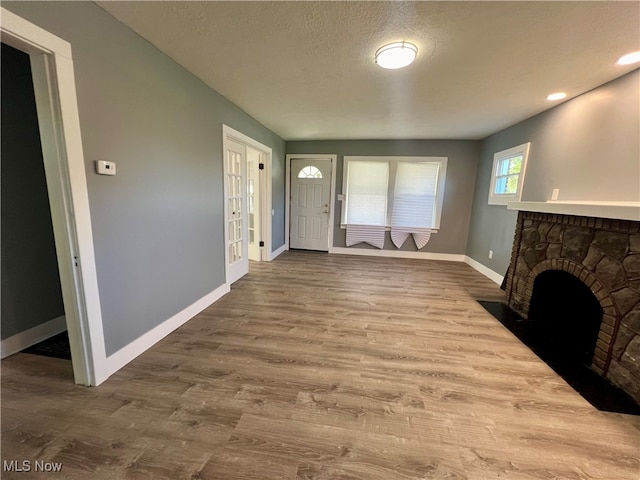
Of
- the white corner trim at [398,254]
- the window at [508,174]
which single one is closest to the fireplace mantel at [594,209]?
the window at [508,174]

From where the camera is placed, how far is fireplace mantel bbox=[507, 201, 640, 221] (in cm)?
164

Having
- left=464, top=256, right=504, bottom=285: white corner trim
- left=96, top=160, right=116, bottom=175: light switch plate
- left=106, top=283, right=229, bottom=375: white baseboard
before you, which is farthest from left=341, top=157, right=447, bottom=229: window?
left=96, top=160, right=116, bottom=175: light switch plate

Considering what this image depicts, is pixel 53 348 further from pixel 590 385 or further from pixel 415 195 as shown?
pixel 415 195

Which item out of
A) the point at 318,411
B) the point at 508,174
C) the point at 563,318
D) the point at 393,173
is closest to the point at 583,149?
the point at 508,174

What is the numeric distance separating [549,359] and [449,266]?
2851mm

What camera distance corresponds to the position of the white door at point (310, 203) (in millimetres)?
5391

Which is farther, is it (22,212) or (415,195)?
(415,195)

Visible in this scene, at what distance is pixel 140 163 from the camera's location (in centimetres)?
192

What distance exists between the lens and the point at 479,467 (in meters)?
1.23

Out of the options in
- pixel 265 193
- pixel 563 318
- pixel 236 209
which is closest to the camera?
pixel 563 318

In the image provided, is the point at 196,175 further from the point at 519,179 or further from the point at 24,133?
the point at 519,179

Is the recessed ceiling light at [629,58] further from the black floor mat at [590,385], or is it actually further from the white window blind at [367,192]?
the white window blind at [367,192]

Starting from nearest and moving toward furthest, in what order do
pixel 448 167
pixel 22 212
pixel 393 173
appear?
1. pixel 22 212
2. pixel 448 167
3. pixel 393 173

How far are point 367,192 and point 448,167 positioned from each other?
161 centimetres
